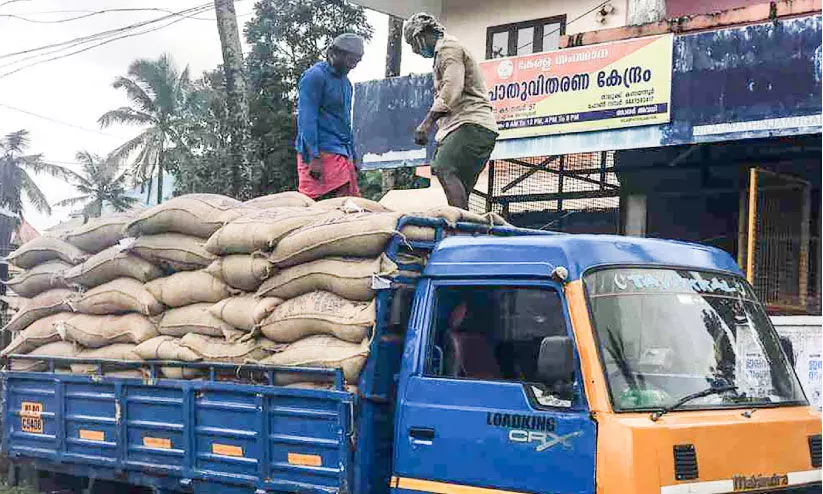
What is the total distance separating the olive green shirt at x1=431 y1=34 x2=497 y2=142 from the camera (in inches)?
274

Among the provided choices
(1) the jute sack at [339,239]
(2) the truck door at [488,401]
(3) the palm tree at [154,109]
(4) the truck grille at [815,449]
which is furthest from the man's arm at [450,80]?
(3) the palm tree at [154,109]

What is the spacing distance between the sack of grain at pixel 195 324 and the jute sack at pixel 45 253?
1261 millimetres

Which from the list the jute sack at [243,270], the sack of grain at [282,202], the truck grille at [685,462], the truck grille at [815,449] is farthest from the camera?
the sack of grain at [282,202]

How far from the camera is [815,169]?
38.1 feet

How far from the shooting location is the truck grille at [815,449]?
4879mm

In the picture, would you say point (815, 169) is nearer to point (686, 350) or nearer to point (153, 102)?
point (686, 350)

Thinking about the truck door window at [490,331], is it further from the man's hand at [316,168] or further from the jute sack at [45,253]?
the jute sack at [45,253]

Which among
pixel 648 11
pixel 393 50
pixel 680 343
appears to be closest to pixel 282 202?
pixel 680 343

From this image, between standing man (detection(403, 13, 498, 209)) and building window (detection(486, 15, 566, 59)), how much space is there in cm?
965

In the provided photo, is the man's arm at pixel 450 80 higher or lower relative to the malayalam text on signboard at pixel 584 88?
lower

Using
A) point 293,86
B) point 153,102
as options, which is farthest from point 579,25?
point 153,102

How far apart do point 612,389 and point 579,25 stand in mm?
12655

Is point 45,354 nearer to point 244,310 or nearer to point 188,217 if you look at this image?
point 188,217

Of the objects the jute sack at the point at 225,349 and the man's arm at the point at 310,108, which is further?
the man's arm at the point at 310,108
